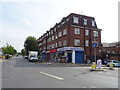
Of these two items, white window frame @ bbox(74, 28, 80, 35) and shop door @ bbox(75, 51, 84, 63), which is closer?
shop door @ bbox(75, 51, 84, 63)

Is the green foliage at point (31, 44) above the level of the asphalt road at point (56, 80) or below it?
above

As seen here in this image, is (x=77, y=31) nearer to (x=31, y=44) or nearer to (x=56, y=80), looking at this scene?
(x=56, y=80)

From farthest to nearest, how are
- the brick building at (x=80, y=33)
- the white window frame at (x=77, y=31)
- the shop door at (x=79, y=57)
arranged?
the white window frame at (x=77, y=31) < the brick building at (x=80, y=33) < the shop door at (x=79, y=57)

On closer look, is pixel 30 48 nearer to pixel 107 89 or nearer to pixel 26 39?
pixel 26 39

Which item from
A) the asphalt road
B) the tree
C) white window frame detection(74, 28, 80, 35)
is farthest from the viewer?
the tree

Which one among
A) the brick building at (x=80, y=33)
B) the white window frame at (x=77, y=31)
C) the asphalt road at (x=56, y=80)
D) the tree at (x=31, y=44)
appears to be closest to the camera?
the asphalt road at (x=56, y=80)

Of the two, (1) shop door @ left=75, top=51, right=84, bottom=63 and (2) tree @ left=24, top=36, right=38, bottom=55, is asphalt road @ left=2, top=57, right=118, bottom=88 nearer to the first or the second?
(1) shop door @ left=75, top=51, right=84, bottom=63

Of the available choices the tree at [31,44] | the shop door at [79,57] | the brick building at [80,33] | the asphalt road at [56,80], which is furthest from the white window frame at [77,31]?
the tree at [31,44]

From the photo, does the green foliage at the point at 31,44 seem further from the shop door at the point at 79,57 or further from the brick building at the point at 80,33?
the shop door at the point at 79,57

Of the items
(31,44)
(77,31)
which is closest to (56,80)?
(77,31)

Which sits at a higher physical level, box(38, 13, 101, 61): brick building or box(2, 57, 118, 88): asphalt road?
box(38, 13, 101, 61): brick building

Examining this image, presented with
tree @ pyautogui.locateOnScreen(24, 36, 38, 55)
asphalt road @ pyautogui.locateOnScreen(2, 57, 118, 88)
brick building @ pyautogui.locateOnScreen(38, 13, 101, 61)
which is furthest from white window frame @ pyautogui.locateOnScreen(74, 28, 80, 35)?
tree @ pyautogui.locateOnScreen(24, 36, 38, 55)

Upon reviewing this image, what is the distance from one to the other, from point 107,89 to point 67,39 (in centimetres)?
3202

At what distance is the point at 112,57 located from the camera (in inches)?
1801
